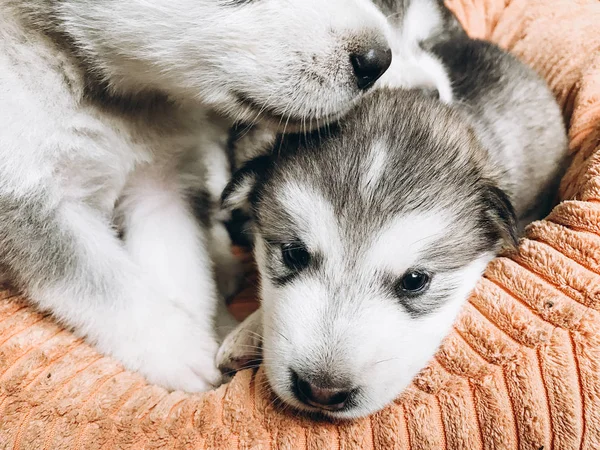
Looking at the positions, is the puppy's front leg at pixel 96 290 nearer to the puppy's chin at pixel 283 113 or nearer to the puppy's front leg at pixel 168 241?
the puppy's front leg at pixel 168 241

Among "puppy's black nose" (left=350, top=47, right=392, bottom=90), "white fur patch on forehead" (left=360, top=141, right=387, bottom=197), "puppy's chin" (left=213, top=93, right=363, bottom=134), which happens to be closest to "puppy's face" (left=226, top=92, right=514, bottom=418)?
"white fur patch on forehead" (left=360, top=141, right=387, bottom=197)

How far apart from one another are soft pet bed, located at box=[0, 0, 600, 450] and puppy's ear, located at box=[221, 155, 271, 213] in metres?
0.59

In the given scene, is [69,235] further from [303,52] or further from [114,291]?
[303,52]

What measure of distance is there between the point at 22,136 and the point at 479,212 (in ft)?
4.54

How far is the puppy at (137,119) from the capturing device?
4.93 feet

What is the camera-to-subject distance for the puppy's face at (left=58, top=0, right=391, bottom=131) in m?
1.48

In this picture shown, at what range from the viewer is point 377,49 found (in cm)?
150

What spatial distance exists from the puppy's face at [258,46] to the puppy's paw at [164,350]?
2.46 feet

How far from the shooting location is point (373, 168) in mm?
1641

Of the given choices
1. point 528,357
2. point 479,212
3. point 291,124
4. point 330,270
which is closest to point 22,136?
point 291,124

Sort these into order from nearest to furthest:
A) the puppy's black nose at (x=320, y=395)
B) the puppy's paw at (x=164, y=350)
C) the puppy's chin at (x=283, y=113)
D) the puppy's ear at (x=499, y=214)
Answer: the puppy's black nose at (x=320, y=395) < the puppy's chin at (x=283, y=113) < the puppy's ear at (x=499, y=214) < the puppy's paw at (x=164, y=350)

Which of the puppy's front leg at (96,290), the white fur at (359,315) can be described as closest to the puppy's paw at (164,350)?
the puppy's front leg at (96,290)

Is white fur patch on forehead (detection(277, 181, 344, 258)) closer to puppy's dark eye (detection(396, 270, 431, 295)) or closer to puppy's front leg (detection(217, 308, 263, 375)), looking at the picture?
puppy's dark eye (detection(396, 270, 431, 295))

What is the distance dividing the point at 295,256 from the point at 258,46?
0.60m
